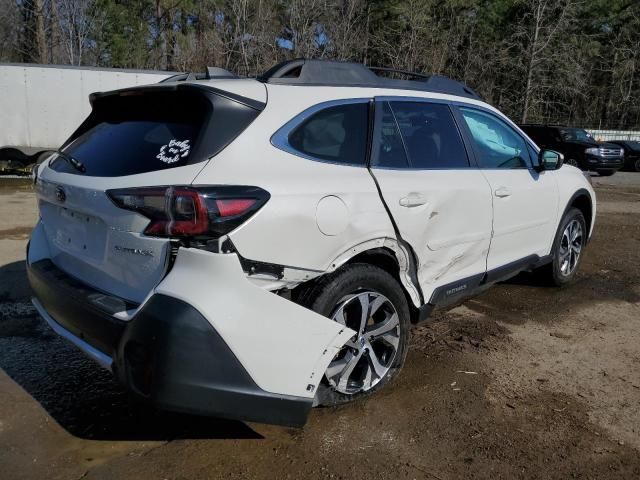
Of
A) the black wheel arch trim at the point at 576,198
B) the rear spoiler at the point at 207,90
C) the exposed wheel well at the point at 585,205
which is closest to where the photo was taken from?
the rear spoiler at the point at 207,90

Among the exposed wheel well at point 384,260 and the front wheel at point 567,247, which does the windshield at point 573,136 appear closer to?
the front wheel at point 567,247

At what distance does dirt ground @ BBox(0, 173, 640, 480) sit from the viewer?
2.65 m

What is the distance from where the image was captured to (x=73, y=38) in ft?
77.2

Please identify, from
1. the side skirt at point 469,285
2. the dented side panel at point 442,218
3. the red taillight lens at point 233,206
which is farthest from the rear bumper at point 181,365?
the side skirt at point 469,285

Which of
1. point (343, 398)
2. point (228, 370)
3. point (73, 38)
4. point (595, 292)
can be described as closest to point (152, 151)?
point (228, 370)

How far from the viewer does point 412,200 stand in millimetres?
3188

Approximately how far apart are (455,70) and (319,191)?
31.7 m

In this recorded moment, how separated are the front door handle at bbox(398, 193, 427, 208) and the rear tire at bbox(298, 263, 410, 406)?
0.40m

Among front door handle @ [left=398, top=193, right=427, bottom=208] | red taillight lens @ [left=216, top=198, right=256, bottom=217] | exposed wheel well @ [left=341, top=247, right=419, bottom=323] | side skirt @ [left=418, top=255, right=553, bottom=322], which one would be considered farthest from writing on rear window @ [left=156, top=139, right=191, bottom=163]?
side skirt @ [left=418, top=255, right=553, bottom=322]

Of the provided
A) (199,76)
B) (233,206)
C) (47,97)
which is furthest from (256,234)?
(47,97)

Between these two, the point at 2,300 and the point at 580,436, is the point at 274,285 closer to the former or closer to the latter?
the point at 580,436

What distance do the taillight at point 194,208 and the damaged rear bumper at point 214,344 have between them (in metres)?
0.11

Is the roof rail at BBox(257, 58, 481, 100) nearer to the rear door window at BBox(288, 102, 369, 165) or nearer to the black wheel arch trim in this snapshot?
the rear door window at BBox(288, 102, 369, 165)

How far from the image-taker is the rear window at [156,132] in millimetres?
2496
